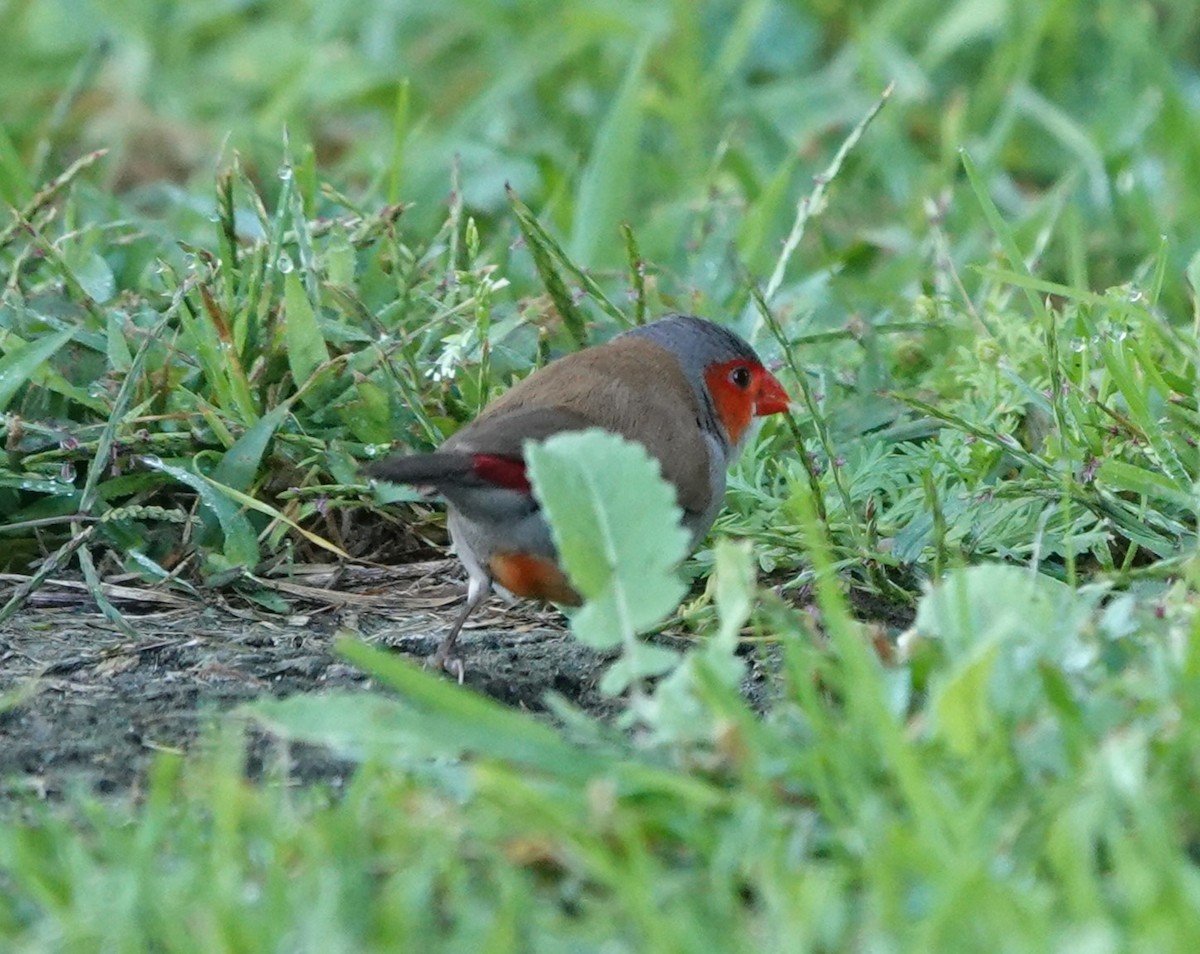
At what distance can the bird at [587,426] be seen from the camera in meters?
3.33

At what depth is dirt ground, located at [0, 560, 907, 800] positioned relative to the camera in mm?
2912

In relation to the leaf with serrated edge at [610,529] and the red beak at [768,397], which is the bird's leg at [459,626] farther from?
the red beak at [768,397]

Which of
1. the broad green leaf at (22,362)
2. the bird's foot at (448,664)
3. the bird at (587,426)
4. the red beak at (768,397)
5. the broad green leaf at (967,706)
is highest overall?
the broad green leaf at (22,362)

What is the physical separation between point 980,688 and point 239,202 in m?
3.39

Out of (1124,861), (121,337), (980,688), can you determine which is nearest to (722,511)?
(121,337)

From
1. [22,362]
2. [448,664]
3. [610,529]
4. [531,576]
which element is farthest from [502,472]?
[22,362]

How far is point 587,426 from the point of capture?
357cm

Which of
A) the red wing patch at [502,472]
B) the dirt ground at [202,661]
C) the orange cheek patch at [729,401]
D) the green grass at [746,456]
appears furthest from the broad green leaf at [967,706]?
the orange cheek patch at [729,401]

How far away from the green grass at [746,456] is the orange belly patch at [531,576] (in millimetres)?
261

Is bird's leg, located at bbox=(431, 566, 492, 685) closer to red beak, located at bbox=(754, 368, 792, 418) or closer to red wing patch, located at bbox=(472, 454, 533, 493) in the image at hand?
red wing patch, located at bbox=(472, 454, 533, 493)

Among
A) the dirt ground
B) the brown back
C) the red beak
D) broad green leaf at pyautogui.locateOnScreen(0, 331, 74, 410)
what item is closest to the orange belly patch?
the dirt ground

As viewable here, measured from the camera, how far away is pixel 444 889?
227cm

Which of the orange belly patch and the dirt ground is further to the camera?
the orange belly patch

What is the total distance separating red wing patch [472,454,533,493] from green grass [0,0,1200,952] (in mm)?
439
